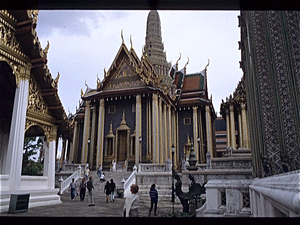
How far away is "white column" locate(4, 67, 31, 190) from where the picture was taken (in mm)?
7527

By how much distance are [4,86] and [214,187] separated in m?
7.58

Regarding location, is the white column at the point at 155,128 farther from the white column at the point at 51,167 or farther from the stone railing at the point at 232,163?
the white column at the point at 51,167

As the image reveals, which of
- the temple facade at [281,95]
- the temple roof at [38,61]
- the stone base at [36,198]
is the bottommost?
the stone base at [36,198]

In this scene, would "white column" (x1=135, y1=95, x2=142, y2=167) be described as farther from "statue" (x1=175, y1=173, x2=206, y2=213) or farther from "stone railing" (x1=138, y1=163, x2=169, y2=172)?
"statue" (x1=175, y1=173, x2=206, y2=213)

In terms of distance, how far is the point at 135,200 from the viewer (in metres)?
4.07

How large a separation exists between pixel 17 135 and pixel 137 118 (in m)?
14.7

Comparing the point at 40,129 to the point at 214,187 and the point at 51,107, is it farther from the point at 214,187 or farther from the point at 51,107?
the point at 214,187

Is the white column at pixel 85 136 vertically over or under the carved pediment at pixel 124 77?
under

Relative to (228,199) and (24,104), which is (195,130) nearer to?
(24,104)

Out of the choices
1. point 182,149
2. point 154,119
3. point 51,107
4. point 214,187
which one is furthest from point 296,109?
point 182,149

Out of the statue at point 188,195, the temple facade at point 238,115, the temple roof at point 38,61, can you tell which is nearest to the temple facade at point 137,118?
the temple facade at point 238,115

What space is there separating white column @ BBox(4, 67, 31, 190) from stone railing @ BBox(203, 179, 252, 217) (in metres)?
5.41

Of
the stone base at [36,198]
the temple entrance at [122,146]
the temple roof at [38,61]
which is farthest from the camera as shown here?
the temple entrance at [122,146]

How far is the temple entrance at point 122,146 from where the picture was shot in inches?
887
